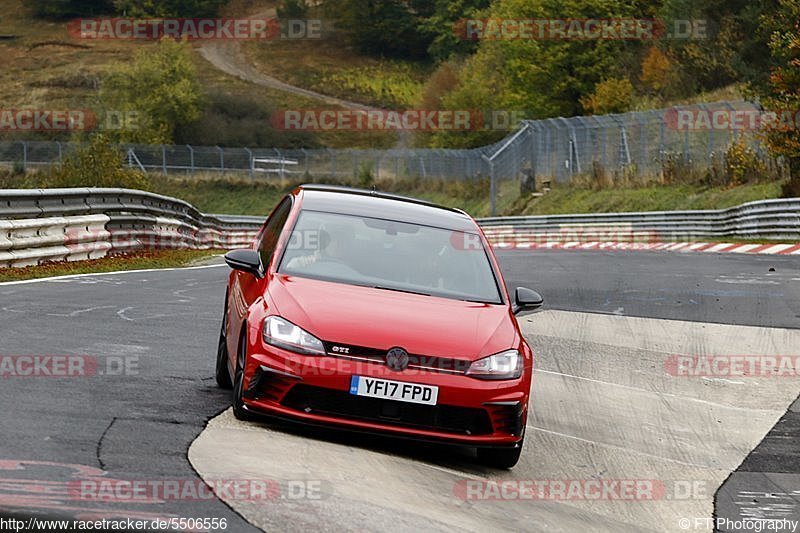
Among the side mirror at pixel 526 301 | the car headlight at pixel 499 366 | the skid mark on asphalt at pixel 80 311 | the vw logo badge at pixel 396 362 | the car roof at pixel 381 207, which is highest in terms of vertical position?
the car roof at pixel 381 207

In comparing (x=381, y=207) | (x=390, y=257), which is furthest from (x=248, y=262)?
(x=381, y=207)

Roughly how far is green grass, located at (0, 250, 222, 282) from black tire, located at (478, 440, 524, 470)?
33.2 ft

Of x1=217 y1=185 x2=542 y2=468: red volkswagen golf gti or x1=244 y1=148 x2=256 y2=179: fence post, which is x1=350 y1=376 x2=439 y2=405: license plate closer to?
x1=217 y1=185 x2=542 y2=468: red volkswagen golf gti

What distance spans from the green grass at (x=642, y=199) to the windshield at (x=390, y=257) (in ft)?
99.2

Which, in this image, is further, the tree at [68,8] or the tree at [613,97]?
the tree at [68,8]

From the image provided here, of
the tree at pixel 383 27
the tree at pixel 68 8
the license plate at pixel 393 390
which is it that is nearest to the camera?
the license plate at pixel 393 390

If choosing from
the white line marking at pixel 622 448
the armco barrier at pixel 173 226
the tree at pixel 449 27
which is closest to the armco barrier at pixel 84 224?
the armco barrier at pixel 173 226

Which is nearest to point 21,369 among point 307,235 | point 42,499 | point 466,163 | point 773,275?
point 307,235

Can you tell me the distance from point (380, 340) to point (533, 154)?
50375 millimetres

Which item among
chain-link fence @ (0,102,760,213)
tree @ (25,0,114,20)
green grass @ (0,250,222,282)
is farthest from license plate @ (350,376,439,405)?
tree @ (25,0,114,20)

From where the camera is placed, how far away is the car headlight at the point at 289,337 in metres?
7.90

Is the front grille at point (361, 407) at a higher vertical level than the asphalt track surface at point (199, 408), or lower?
higher

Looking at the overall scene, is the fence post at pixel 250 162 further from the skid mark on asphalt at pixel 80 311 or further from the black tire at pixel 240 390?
the black tire at pixel 240 390

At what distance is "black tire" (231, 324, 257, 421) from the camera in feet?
26.5
